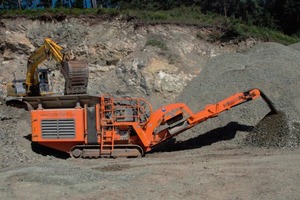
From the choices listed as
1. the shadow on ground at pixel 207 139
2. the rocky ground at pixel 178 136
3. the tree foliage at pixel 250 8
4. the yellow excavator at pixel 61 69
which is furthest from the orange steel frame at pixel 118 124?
the tree foliage at pixel 250 8

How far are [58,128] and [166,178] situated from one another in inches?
185

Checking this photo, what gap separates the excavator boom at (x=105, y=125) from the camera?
40.1 feet

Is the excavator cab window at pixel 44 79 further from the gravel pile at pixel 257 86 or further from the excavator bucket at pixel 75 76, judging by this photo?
the gravel pile at pixel 257 86

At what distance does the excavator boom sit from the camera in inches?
481

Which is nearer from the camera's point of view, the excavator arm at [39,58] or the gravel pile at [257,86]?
the gravel pile at [257,86]

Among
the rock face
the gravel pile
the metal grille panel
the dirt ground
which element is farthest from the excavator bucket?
the rock face

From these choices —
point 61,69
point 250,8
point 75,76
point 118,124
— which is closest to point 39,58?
point 61,69

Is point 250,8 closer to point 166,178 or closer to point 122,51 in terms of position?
point 122,51

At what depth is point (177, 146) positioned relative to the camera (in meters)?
13.9

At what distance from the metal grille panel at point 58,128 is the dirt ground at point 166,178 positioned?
2.98 feet

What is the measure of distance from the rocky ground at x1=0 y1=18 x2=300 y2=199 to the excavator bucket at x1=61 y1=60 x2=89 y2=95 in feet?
6.90

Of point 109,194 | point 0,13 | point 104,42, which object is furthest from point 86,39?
point 109,194

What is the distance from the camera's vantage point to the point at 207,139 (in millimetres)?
13883

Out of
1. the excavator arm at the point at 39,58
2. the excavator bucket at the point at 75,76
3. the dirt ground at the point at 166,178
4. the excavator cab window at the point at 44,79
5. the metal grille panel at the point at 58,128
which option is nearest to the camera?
the dirt ground at the point at 166,178
